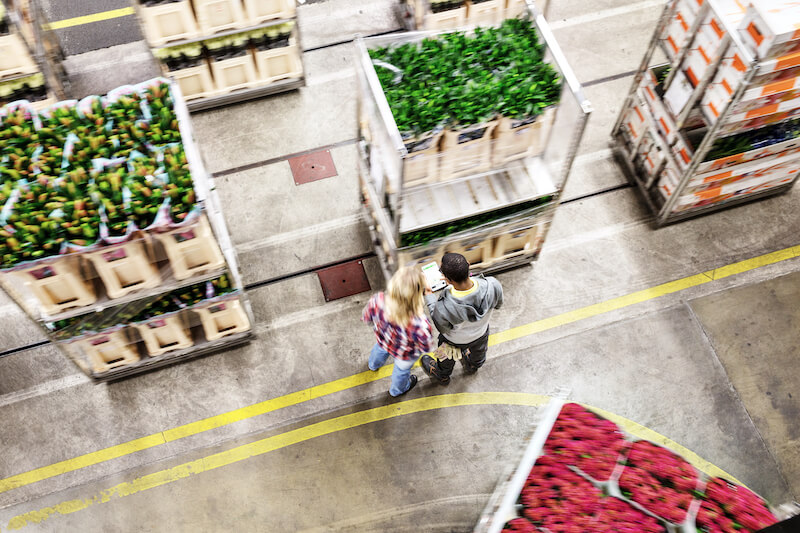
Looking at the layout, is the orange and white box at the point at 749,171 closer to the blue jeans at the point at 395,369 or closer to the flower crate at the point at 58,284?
the blue jeans at the point at 395,369

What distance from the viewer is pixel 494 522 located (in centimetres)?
422

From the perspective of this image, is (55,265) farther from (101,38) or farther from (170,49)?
(101,38)

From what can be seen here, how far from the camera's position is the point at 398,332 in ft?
15.7

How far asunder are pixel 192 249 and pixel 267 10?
3054mm

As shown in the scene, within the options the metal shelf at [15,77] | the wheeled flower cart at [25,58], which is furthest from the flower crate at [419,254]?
the metal shelf at [15,77]

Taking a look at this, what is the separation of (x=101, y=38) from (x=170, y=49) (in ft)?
6.35

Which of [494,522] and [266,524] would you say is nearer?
[494,522]

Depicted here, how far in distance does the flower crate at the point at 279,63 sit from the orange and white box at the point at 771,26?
14.3 feet

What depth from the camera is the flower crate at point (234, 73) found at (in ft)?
23.1

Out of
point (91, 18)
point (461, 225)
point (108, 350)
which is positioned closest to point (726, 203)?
point (461, 225)

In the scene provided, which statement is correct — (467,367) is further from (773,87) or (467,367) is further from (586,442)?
(773,87)

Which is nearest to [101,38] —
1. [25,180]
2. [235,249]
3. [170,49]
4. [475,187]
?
[170,49]

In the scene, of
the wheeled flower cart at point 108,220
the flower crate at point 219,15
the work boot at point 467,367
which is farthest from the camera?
the flower crate at point 219,15

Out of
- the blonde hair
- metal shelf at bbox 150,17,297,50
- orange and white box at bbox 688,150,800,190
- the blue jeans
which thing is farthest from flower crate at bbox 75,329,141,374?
orange and white box at bbox 688,150,800,190
